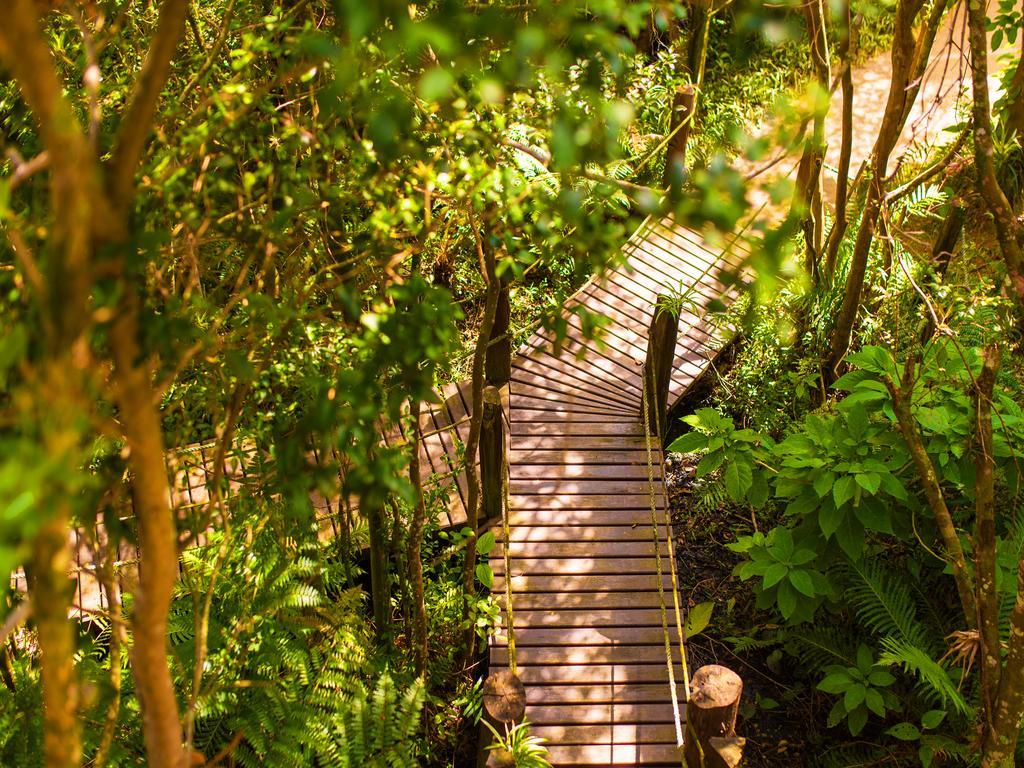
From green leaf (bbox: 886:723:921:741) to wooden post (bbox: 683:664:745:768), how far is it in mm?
1697

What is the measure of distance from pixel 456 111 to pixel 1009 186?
17.0ft

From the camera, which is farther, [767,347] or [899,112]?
[767,347]

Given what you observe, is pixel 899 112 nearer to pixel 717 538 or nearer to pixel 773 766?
pixel 717 538

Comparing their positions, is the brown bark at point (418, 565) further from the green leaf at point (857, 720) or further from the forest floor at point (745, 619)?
the green leaf at point (857, 720)

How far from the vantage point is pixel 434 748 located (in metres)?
5.55

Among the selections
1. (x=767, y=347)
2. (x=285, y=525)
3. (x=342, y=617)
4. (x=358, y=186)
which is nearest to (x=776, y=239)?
(x=358, y=186)

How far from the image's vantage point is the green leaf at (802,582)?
18.0ft

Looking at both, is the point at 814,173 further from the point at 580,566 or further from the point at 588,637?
the point at 588,637

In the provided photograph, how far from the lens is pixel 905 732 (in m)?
5.49

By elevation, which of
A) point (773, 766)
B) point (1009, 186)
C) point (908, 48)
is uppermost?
point (908, 48)

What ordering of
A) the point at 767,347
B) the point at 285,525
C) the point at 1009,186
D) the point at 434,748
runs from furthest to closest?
the point at 767,347
the point at 1009,186
the point at 434,748
the point at 285,525

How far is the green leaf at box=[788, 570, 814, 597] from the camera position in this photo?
5.48 m

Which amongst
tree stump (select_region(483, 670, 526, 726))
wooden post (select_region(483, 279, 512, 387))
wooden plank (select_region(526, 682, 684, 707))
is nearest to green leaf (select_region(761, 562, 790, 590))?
wooden plank (select_region(526, 682, 684, 707))

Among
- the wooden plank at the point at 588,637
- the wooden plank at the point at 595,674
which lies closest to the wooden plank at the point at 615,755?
the wooden plank at the point at 595,674
